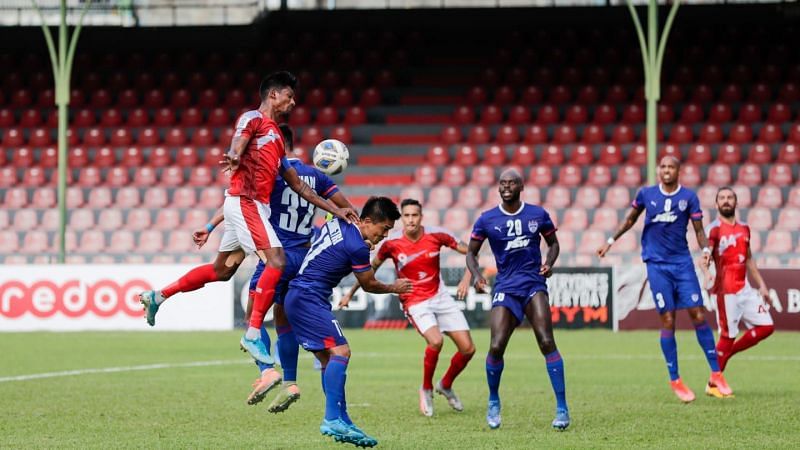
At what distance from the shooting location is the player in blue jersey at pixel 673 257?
12961 millimetres

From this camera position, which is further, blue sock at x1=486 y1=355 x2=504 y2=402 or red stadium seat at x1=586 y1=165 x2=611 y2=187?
red stadium seat at x1=586 y1=165 x2=611 y2=187

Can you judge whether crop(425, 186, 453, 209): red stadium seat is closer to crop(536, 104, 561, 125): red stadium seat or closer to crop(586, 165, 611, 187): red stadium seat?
crop(586, 165, 611, 187): red stadium seat

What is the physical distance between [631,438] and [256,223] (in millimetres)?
3308

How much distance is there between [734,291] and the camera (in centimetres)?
1420

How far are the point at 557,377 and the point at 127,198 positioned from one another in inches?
824

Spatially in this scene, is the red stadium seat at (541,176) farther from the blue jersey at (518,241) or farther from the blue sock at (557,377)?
the blue sock at (557,377)

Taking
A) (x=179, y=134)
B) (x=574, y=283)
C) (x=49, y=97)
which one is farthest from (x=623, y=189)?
(x=49, y=97)

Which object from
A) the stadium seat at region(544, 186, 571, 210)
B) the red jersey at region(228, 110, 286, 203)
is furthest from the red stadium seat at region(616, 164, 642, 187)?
the red jersey at region(228, 110, 286, 203)

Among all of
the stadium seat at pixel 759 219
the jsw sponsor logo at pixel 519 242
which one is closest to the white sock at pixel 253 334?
the jsw sponsor logo at pixel 519 242

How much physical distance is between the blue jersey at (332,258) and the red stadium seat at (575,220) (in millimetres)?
18206

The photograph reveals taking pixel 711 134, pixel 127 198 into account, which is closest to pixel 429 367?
pixel 127 198

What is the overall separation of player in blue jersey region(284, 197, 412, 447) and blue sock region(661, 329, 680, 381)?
4.28 m

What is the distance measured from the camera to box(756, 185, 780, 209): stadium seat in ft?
91.4

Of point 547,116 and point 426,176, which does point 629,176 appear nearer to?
point 547,116
